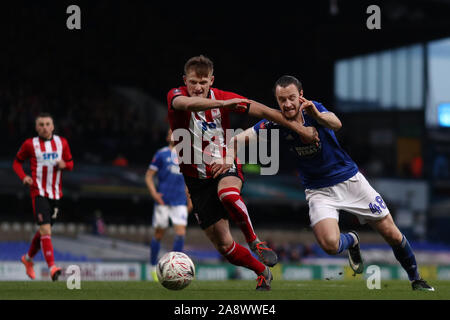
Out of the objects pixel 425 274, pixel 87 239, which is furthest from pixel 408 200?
pixel 87 239

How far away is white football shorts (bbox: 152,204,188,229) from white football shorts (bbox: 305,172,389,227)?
20.0 feet

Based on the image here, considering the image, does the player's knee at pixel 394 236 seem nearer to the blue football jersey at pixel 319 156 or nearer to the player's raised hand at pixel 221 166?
the blue football jersey at pixel 319 156

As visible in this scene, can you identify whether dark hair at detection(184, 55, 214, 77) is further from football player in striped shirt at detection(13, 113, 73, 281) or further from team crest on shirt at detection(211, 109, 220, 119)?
football player in striped shirt at detection(13, 113, 73, 281)

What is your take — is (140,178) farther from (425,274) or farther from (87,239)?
(425,274)

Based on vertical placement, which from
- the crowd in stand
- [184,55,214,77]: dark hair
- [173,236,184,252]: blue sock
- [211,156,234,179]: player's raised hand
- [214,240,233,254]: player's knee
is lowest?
[173,236,184,252]: blue sock

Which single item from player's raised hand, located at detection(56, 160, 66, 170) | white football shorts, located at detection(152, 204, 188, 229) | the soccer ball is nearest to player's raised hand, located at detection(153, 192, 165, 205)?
white football shorts, located at detection(152, 204, 188, 229)

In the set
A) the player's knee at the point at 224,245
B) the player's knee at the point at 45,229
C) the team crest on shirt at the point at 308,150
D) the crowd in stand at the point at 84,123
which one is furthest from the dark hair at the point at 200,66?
the crowd in stand at the point at 84,123

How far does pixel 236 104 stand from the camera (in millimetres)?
7078

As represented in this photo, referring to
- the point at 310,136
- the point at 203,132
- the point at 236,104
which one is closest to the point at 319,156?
the point at 310,136

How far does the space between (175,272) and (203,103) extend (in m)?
1.77

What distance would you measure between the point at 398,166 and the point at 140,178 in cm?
1643

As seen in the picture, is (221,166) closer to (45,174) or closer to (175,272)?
(175,272)

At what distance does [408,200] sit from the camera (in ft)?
114

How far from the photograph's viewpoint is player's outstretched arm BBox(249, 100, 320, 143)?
7.34 meters
